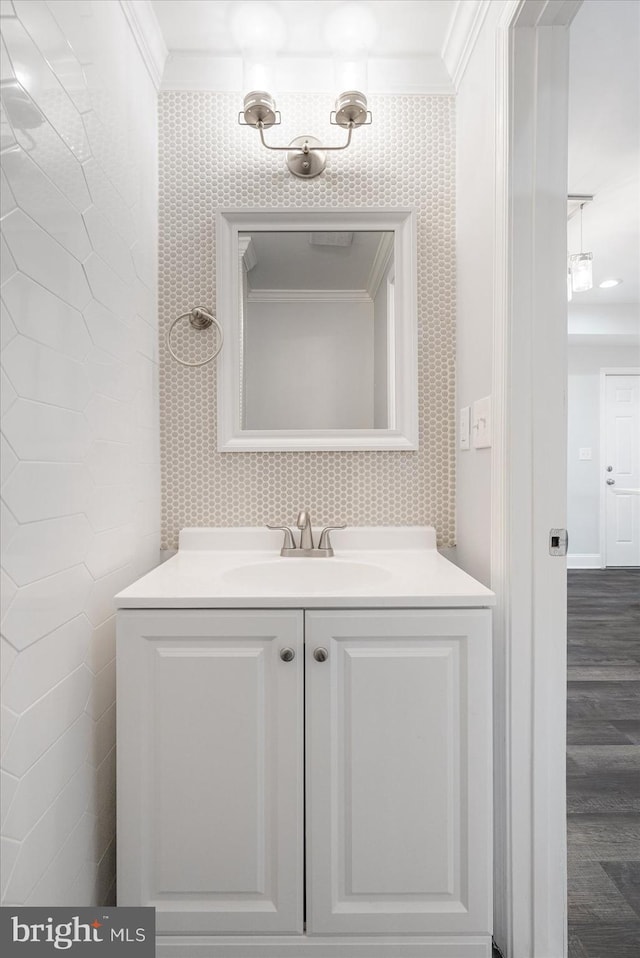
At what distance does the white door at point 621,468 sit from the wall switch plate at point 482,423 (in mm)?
4588

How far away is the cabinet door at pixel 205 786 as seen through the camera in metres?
1.06

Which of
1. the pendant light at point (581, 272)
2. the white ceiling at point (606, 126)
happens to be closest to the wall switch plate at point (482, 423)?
the white ceiling at point (606, 126)

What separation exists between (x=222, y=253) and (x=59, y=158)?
67cm

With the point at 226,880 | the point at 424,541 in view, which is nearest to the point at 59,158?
the point at 424,541

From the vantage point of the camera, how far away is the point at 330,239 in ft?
5.34

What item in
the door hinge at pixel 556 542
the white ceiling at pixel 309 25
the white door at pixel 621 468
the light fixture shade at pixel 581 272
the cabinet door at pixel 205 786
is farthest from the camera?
the white door at pixel 621 468

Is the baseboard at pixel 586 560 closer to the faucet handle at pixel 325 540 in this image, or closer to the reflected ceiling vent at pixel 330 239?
the faucet handle at pixel 325 540

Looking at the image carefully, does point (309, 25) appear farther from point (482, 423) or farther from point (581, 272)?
point (581, 272)

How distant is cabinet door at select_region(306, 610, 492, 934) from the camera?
41.9 inches

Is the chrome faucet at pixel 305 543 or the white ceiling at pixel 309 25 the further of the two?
the chrome faucet at pixel 305 543

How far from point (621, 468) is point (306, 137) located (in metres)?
4.97

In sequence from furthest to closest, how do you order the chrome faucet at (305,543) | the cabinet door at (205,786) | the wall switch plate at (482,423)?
1. the chrome faucet at (305,543)
2. the wall switch plate at (482,423)
3. the cabinet door at (205,786)

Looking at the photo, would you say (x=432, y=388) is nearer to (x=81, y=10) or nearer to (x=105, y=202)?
(x=105, y=202)

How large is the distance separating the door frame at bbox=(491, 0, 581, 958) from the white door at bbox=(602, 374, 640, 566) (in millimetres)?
4745
